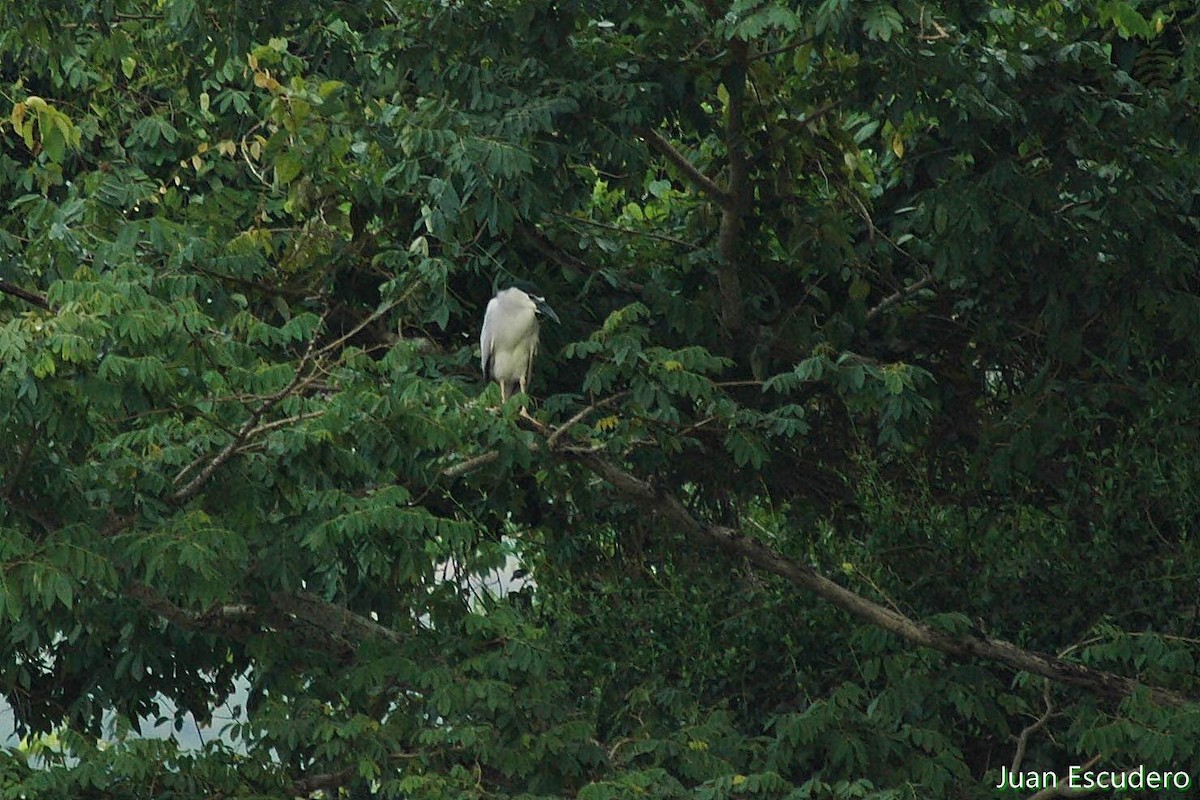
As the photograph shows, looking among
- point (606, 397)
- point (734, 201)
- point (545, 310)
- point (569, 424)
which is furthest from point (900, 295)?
point (569, 424)

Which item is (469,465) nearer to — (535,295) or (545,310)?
(545,310)

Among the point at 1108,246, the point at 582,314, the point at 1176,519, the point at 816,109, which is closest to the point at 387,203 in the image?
the point at 582,314

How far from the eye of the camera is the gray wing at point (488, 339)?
6789 mm

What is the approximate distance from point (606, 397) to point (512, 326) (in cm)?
44

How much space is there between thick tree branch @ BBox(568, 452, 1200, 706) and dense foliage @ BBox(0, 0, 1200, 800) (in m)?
0.02

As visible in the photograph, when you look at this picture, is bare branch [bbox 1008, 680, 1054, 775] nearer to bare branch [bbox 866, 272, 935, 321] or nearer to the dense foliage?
the dense foliage

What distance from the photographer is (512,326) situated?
6789 mm

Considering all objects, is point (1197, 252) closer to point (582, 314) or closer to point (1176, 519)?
point (1176, 519)

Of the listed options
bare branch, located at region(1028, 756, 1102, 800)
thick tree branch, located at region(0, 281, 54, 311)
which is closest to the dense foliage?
thick tree branch, located at region(0, 281, 54, 311)

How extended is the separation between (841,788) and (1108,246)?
2308mm

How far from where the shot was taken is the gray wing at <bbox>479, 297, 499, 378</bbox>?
6789 mm

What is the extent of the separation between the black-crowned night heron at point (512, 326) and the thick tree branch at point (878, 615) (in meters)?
0.69

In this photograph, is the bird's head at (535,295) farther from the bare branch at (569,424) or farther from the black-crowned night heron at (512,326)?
the bare branch at (569,424)

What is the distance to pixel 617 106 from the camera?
6.09m
